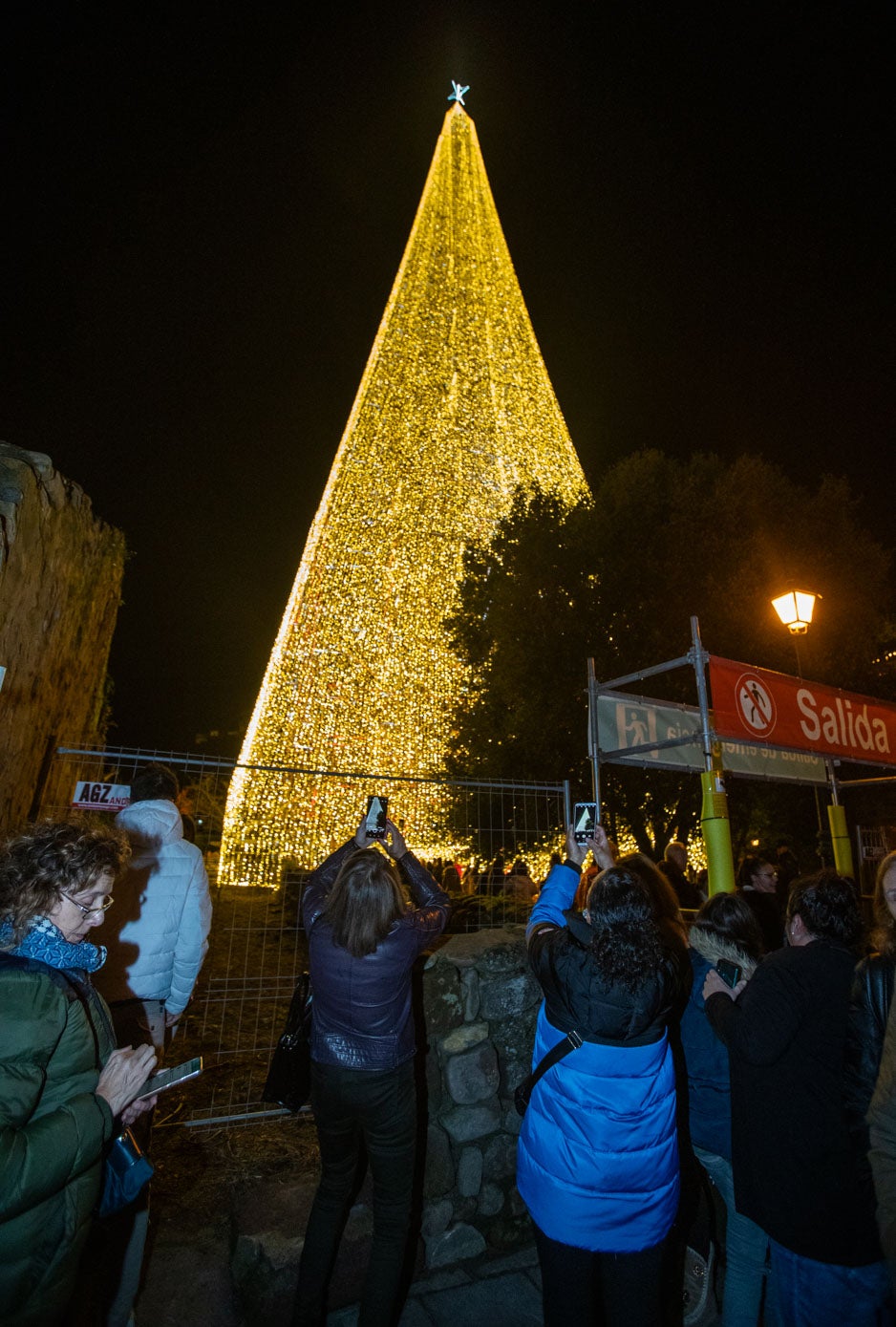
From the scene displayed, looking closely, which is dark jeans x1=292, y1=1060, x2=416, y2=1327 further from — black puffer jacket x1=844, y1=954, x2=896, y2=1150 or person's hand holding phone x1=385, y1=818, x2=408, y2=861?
black puffer jacket x1=844, y1=954, x2=896, y2=1150

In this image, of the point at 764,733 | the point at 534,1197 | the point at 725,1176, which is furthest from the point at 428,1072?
the point at 764,733

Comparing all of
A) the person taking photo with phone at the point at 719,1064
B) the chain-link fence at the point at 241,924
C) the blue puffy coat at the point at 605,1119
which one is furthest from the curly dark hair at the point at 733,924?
the chain-link fence at the point at 241,924

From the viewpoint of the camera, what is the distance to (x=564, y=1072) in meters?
1.93

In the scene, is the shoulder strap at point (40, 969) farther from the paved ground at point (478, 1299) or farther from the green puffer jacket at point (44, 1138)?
the paved ground at point (478, 1299)

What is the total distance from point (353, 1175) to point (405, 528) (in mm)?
10533

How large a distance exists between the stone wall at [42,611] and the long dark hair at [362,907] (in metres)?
1.68

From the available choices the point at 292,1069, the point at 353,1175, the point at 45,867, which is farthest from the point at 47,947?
the point at 353,1175

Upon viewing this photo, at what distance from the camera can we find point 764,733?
205 inches

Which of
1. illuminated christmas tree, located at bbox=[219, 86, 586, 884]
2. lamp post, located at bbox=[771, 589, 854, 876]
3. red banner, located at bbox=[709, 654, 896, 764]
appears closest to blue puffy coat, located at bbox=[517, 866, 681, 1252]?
red banner, located at bbox=[709, 654, 896, 764]

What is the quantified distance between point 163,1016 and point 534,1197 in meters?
1.58

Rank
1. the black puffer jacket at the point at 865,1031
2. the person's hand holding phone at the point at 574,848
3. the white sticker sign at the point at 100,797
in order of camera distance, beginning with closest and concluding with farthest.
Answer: the black puffer jacket at the point at 865,1031 → the person's hand holding phone at the point at 574,848 → the white sticker sign at the point at 100,797

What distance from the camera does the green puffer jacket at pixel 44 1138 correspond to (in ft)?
4.10

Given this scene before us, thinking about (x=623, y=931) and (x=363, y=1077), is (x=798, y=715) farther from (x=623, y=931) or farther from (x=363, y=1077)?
(x=363, y=1077)

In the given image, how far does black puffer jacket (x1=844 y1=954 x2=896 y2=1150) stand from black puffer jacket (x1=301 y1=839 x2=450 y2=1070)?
140cm
